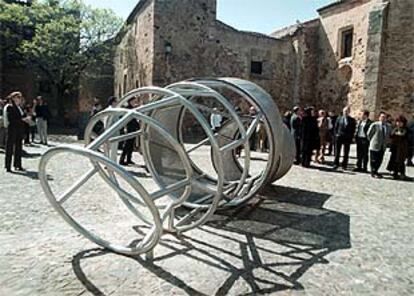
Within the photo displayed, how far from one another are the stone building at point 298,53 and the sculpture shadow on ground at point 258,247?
14.8m

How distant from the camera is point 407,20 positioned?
18906mm

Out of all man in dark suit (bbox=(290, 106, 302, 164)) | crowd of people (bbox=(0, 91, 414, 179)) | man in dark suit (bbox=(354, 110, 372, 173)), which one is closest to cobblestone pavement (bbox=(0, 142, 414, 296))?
crowd of people (bbox=(0, 91, 414, 179))

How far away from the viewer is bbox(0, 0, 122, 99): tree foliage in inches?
978

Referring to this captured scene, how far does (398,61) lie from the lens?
19.3m

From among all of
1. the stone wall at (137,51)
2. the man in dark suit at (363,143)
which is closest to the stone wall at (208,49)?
the stone wall at (137,51)

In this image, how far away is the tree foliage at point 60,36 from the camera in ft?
81.5

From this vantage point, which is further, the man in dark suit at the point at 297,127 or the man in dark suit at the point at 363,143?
the man in dark suit at the point at 297,127

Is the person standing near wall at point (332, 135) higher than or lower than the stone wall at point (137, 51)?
lower

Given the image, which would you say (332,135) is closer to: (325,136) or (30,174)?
(325,136)

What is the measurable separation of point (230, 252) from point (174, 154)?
272cm

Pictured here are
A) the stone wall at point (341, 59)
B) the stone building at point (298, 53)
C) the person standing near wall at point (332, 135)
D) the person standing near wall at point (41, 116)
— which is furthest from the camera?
the stone wall at point (341, 59)

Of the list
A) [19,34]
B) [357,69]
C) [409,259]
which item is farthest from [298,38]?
[409,259]

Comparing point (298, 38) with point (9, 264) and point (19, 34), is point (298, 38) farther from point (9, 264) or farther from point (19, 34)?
point (9, 264)

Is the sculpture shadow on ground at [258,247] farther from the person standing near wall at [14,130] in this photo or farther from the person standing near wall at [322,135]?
the person standing near wall at [322,135]
